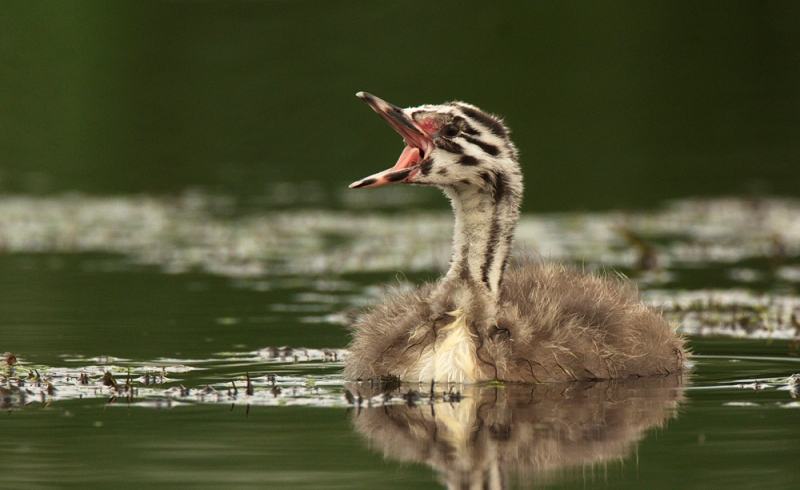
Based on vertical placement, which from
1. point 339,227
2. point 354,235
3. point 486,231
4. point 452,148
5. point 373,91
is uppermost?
point 373,91

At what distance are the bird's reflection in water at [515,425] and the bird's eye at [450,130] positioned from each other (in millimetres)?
2101

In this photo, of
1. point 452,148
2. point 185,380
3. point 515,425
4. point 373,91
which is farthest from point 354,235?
point 373,91

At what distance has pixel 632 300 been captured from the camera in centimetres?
1248

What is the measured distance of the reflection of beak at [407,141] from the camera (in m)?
11.0

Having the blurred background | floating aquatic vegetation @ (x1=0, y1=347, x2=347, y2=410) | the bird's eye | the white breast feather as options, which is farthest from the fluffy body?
the blurred background

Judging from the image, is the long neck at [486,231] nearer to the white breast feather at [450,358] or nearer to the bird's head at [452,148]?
the bird's head at [452,148]

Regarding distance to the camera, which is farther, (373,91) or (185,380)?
(373,91)

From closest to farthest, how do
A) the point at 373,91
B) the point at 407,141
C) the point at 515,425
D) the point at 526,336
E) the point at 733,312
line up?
1. the point at 515,425
2. the point at 526,336
3. the point at 407,141
4. the point at 733,312
5. the point at 373,91

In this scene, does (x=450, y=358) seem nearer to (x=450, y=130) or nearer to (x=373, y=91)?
(x=450, y=130)

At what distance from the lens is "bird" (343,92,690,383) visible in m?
11.0

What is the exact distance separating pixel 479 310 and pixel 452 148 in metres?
1.33

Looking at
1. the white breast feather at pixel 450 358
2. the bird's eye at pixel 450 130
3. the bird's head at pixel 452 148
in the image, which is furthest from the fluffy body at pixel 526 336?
the bird's eye at pixel 450 130

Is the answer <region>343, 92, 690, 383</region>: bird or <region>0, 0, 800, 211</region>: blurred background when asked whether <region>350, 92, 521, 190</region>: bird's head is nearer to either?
<region>343, 92, 690, 383</region>: bird

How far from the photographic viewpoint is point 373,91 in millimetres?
39438
